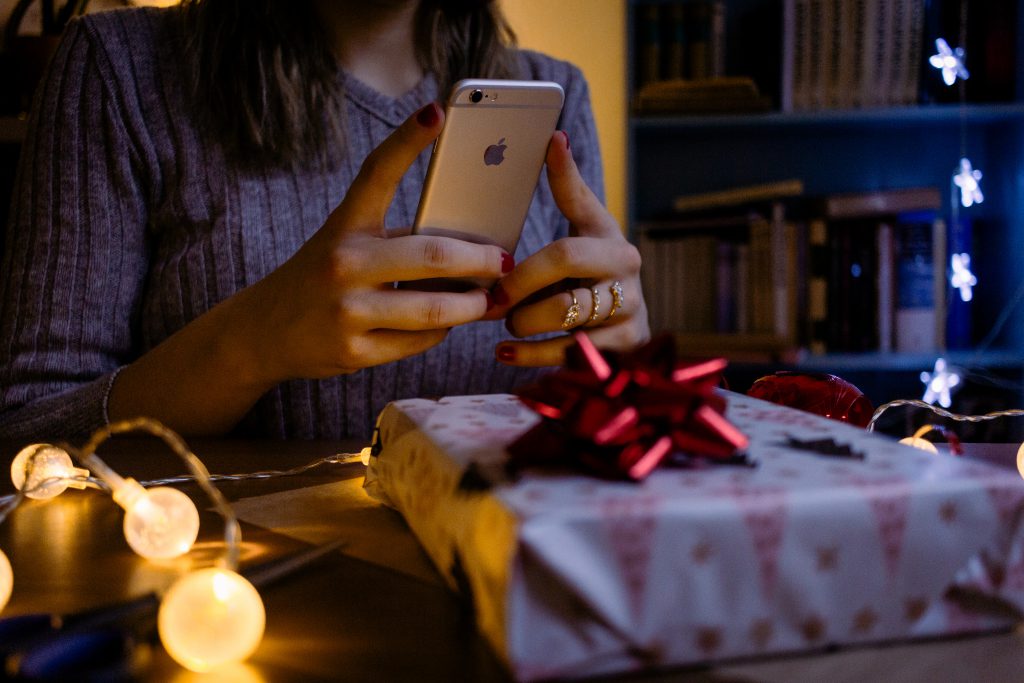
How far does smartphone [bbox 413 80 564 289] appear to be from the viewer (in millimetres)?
675

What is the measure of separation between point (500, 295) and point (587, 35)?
1.61 m

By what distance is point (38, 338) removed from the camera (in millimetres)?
965

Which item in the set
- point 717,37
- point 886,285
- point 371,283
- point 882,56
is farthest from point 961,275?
point 371,283

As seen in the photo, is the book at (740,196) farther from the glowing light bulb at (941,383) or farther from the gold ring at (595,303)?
the gold ring at (595,303)

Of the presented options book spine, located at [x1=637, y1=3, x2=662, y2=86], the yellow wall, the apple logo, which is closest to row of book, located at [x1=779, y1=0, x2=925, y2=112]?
book spine, located at [x1=637, y1=3, x2=662, y2=86]

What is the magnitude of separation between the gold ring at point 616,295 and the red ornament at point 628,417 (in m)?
0.41

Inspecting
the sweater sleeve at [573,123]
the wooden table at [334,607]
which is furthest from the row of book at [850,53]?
the wooden table at [334,607]

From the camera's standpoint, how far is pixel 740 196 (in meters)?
1.99

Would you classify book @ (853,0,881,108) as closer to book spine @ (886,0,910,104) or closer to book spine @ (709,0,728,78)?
book spine @ (886,0,910,104)

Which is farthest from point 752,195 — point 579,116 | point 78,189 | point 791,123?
point 78,189

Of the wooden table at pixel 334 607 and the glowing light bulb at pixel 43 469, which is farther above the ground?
the glowing light bulb at pixel 43 469

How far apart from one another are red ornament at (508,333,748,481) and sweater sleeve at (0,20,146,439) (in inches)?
26.4

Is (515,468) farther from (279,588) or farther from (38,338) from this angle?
(38,338)

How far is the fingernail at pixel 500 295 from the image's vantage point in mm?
749
